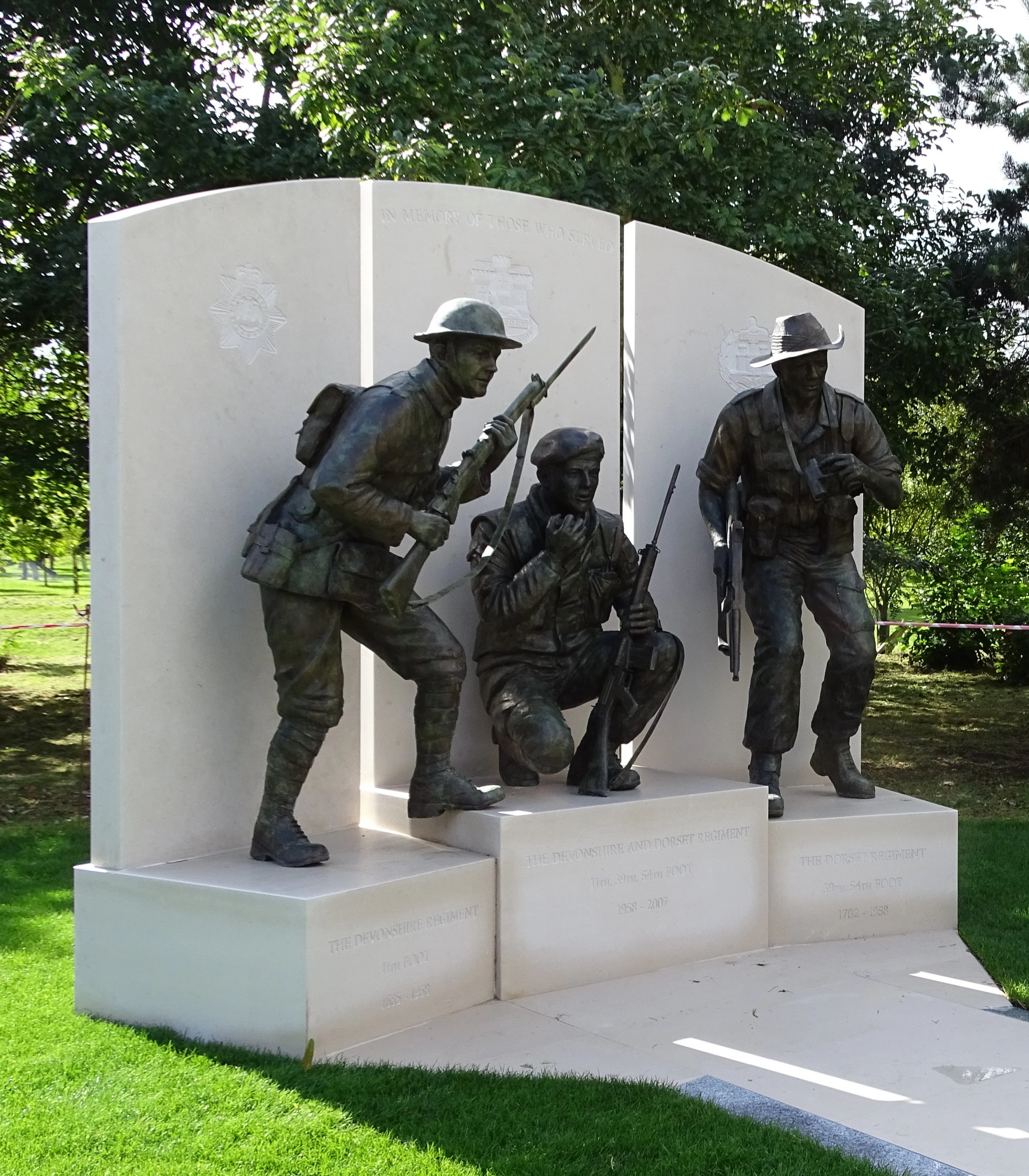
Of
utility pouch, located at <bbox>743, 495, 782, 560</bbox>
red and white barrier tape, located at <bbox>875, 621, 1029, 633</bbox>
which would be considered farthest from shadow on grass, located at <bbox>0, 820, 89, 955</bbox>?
red and white barrier tape, located at <bbox>875, 621, 1029, 633</bbox>

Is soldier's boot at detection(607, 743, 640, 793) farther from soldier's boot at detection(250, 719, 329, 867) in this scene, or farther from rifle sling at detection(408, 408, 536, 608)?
soldier's boot at detection(250, 719, 329, 867)

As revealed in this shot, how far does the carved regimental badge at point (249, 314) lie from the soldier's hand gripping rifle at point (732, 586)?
2.19 meters

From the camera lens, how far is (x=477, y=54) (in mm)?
8781

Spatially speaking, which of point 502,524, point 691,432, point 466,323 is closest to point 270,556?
point 502,524

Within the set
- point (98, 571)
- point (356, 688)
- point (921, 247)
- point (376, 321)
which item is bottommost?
point (356, 688)

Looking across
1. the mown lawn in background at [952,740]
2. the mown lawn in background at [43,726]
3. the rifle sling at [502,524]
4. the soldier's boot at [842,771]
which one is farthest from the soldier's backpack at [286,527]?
the mown lawn in background at [952,740]

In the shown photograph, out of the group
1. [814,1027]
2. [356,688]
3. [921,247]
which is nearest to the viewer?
[814,1027]

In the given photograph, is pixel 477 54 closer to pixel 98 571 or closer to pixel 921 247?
pixel 921 247

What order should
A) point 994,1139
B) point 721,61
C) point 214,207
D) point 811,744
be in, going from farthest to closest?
point 721,61, point 811,744, point 214,207, point 994,1139

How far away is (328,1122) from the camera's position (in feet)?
12.4

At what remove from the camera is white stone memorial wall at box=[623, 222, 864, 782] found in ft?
21.8

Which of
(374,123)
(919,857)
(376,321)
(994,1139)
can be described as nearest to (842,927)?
(919,857)

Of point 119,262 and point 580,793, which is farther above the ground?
point 119,262

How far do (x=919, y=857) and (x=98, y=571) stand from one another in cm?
373
